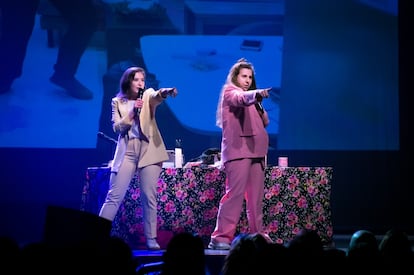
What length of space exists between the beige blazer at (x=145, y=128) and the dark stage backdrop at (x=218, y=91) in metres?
2.11

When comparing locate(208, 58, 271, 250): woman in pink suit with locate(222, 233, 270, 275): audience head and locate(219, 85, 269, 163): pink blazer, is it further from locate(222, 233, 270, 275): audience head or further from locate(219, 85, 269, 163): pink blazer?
locate(222, 233, 270, 275): audience head

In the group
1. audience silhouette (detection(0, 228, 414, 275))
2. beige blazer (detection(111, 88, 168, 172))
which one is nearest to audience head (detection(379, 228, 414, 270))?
audience silhouette (detection(0, 228, 414, 275))

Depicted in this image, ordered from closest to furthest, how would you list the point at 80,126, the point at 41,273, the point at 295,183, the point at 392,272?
the point at 41,273 → the point at 392,272 → the point at 295,183 → the point at 80,126

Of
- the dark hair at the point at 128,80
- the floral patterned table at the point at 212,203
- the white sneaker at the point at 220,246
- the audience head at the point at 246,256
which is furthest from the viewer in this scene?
the floral patterned table at the point at 212,203

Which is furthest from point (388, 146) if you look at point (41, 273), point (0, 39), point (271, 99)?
point (41, 273)

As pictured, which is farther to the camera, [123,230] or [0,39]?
[0,39]

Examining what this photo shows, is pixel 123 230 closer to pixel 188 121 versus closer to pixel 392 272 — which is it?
pixel 188 121

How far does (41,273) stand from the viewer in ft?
8.04

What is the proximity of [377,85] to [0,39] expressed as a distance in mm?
4449

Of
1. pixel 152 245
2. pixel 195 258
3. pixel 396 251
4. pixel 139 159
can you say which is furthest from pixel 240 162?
pixel 195 258

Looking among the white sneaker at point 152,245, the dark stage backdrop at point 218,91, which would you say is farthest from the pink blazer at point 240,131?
the dark stage backdrop at point 218,91

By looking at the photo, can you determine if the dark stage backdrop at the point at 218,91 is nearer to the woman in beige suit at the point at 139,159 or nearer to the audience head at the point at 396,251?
the woman in beige suit at the point at 139,159

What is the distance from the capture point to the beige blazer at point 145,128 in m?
5.54

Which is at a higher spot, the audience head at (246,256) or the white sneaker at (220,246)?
the audience head at (246,256)
